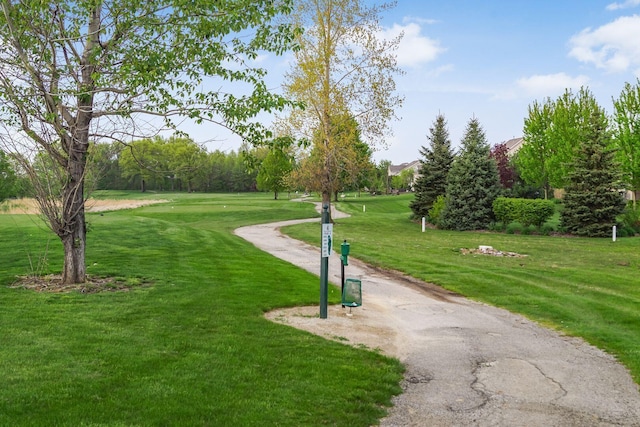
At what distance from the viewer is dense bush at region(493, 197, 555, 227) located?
105 feet

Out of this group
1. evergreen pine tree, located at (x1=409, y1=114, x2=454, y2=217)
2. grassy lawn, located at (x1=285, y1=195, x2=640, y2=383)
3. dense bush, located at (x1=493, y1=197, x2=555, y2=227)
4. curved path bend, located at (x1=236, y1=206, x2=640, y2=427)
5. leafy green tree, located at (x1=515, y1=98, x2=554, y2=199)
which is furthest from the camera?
leafy green tree, located at (x1=515, y1=98, x2=554, y2=199)

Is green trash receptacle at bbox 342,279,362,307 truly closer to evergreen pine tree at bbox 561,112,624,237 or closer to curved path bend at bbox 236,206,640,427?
curved path bend at bbox 236,206,640,427

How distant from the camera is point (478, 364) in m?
7.99

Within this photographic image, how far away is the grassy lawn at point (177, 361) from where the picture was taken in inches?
221

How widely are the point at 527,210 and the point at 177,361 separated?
28.6m

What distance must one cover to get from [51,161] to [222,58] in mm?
4380

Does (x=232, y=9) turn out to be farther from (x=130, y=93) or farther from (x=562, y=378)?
(x=562, y=378)

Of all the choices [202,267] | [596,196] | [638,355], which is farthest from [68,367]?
[596,196]

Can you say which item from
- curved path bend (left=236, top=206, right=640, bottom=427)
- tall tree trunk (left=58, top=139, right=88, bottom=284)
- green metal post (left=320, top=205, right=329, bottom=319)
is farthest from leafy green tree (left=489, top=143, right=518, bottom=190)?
tall tree trunk (left=58, top=139, right=88, bottom=284)

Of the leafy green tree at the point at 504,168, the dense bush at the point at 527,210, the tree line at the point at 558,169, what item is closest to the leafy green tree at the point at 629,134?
the tree line at the point at 558,169

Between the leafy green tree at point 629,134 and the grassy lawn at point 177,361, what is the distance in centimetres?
3305

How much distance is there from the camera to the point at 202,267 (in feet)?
52.9

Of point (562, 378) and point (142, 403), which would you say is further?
point (562, 378)

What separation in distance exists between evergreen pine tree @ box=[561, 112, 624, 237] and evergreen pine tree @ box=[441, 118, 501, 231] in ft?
15.7
